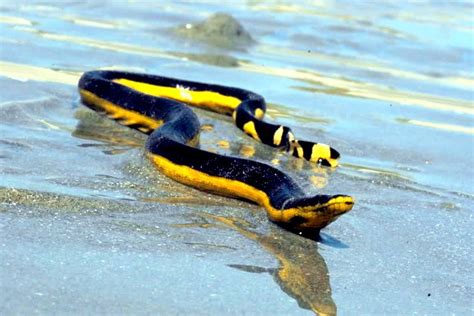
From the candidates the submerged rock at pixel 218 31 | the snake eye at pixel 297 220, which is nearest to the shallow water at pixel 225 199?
the snake eye at pixel 297 220

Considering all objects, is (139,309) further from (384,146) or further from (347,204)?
(384,146)

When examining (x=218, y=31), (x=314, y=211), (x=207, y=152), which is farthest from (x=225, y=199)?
(x=218, y=31)

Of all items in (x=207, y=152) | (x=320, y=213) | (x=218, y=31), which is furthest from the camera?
(x=218, y=31)

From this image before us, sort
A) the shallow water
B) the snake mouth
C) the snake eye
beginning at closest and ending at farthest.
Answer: the shallow water → the snake mouth → the snake eye

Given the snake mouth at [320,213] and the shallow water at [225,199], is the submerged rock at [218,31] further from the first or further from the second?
the snake mouth at [320,213]

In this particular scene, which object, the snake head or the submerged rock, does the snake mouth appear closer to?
the snake head

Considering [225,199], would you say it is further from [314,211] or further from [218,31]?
[218,31]

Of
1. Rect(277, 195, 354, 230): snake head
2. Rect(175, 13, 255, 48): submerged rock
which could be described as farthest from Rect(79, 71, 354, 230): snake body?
Rect(175, 13, 255, 48): submerged rock
